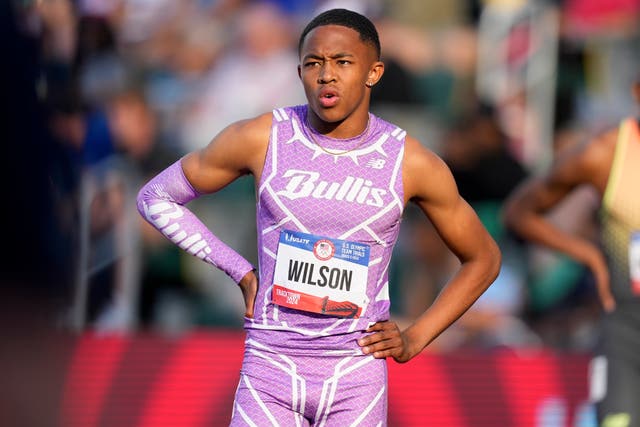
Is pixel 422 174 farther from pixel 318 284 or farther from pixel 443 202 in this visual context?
pixel 318 284

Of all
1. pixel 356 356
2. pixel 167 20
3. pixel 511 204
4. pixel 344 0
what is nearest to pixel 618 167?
pixel 511 204

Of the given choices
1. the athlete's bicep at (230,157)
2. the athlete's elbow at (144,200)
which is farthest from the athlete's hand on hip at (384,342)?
the athlete's elbow at (144,200)

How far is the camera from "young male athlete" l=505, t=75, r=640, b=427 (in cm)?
543

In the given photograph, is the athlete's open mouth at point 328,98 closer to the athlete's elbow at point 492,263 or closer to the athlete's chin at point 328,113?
the athlete's chin at point 328,113

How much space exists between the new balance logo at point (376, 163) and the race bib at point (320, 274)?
296 millimetres

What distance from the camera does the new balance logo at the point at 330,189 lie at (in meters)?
4.42

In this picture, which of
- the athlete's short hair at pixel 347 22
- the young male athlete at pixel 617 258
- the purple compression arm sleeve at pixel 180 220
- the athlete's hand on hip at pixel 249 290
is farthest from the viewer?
the young male athlete at pixel 617 258

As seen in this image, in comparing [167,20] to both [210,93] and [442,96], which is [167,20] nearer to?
[210,93]

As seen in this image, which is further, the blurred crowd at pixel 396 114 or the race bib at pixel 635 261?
the blurred crowd at pixel 396 114

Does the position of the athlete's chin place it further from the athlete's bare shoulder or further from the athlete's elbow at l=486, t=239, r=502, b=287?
the athlete's elbow at l=486, t=239, r=502, b=287

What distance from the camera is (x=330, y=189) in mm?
Result: 4430

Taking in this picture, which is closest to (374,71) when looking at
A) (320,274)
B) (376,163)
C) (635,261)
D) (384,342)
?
(376,163)

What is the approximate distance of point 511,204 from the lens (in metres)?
6.31

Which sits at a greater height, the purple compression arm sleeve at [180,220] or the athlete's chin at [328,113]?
the athlete's chin at [328,113]
